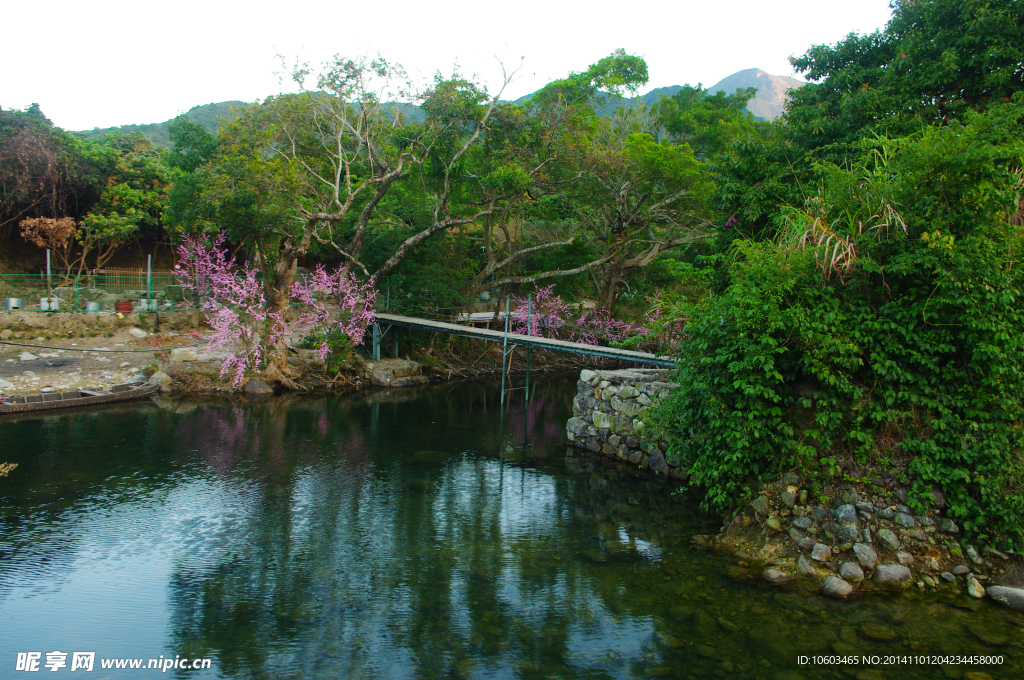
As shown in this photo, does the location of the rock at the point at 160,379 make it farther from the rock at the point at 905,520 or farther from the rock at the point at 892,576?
the rock at the point at 905,520

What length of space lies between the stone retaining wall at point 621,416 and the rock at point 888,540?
405 cm

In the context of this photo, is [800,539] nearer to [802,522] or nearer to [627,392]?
[802,522]

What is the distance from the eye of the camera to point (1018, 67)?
34.7 ft

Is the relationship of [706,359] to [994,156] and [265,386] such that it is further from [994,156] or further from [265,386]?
[265,386]

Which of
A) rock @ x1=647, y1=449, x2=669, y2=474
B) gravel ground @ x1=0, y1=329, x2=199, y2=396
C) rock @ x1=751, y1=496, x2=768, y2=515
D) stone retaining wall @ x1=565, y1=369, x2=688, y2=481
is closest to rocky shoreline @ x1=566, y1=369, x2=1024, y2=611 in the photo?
rock @ x1=751, y1=496, x2=768, y2=515

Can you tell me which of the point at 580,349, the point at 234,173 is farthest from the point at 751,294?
the point at 234,173

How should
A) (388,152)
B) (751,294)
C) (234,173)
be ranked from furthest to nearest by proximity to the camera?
(388,152)
(234,173)
(751,294)

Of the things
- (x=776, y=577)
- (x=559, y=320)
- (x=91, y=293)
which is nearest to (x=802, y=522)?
(x=776, y=577)

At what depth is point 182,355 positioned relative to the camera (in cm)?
1794

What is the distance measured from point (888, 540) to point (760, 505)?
1.40m

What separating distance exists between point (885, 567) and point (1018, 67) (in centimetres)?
953

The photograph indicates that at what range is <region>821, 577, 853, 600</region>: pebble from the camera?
6.39 m

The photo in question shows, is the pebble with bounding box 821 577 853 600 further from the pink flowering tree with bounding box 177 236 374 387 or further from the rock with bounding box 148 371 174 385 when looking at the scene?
the rock with bounding box 148 371 174 385

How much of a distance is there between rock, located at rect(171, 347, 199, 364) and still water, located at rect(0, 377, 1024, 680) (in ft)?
18.9
